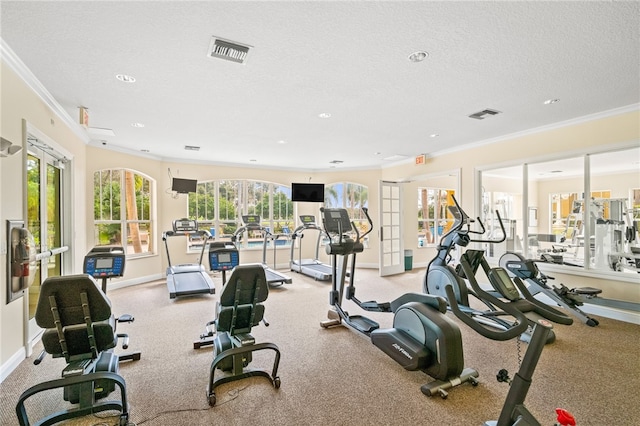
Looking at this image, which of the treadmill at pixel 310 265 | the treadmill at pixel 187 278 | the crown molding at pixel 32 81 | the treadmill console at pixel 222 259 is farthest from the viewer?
the treadmill at pixel 310 265

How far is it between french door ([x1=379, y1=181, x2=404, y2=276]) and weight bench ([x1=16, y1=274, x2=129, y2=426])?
19.3 feet

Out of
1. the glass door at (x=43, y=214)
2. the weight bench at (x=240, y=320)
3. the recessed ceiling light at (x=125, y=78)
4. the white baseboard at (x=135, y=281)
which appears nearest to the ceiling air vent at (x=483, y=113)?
the weight bench at (x=240, y=320)

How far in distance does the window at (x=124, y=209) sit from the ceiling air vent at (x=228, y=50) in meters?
4.61

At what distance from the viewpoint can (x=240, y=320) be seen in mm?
2766

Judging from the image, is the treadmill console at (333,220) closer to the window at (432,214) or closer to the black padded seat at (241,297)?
the black padded seat at (241,297)

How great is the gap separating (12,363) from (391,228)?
6.68 meters

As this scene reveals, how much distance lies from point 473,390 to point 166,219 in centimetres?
668

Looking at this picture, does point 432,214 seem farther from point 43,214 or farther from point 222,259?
point 43,214

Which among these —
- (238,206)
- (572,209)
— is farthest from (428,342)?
(572,209)

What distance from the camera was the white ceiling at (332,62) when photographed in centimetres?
213

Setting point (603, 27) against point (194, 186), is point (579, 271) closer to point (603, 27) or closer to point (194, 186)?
point (603, 27)

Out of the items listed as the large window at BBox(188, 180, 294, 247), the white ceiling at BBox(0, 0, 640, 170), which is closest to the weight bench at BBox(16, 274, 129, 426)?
the white ceiling at BBox(0, 0, 640, 170)

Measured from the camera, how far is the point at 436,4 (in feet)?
6.70

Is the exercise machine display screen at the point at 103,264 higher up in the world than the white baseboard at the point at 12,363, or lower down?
higher up
